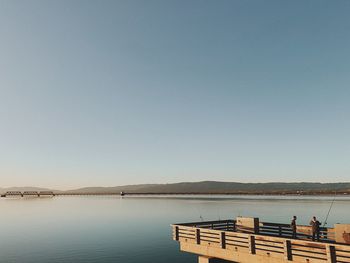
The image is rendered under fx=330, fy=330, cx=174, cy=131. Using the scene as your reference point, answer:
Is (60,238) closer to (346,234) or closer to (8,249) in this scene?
(8,249)

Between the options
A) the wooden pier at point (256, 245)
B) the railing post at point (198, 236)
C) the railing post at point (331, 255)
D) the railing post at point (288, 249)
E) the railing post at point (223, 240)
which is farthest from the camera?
the railing post at point (198, 236)

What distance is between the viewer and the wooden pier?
1612 cm

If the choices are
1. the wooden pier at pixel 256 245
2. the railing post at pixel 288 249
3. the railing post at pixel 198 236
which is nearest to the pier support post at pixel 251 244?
the wooden pier at pixel 256 245

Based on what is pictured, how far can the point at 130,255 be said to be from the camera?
128 feet

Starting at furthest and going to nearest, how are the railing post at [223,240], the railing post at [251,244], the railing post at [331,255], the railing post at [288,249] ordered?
the railing post at [223,240] → the railing post at [251,244] → the railing post at [288,249] → the railing post at [331,255]

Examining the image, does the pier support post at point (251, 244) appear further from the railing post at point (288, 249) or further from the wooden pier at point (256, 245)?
the railing post at point (288, 249)

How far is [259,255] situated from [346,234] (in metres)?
4.95

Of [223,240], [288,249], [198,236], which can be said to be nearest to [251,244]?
[223,240]

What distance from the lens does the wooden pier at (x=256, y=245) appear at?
635 inches

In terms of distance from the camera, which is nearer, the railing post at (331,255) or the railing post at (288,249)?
the railing post at (331,255)

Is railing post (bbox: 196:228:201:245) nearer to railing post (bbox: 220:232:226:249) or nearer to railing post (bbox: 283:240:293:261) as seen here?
railing post (bbox: 220:232:226:249)

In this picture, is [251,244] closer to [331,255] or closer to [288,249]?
[288,249]

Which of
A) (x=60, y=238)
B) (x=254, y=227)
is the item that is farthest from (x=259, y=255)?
(x=60, y=238)

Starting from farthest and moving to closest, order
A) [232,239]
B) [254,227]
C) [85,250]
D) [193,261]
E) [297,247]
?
[85,250] → [193,261] → [254,227] → [232,239] → [297,247]
